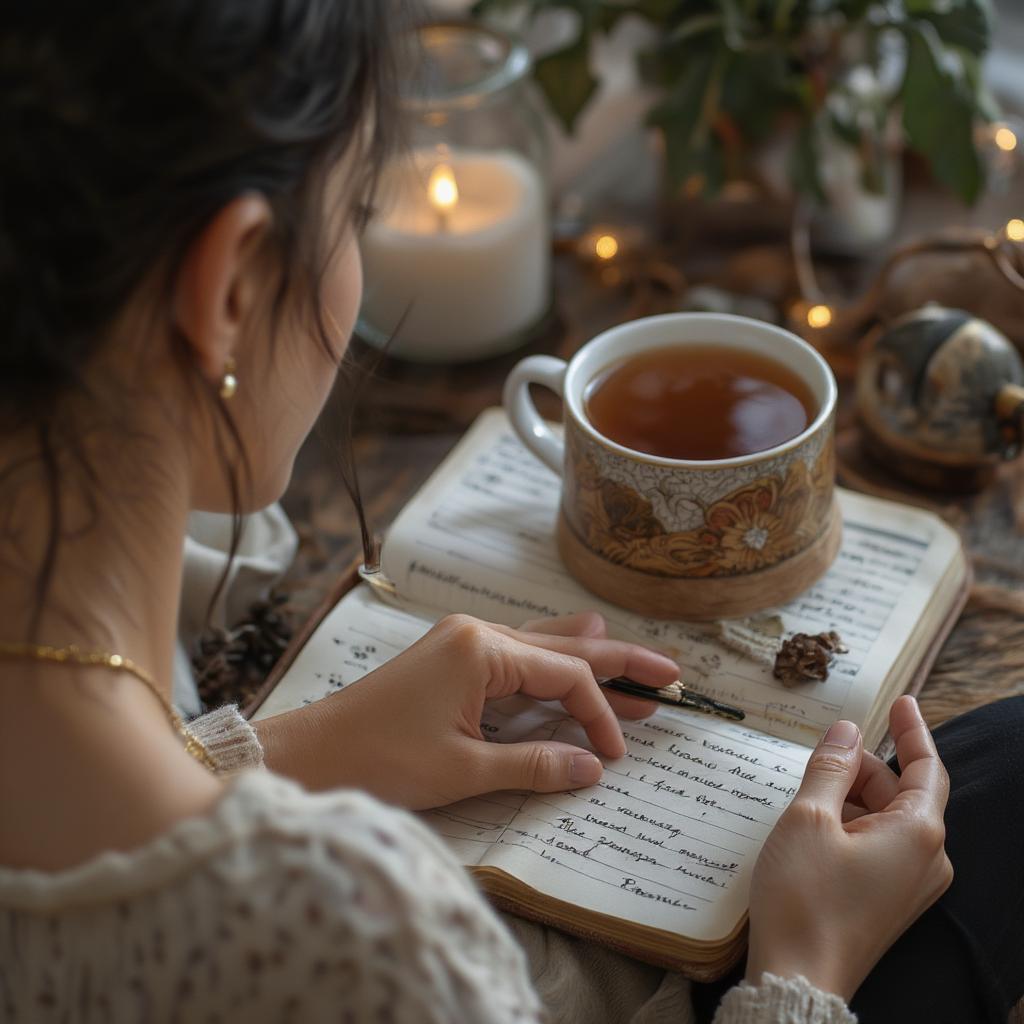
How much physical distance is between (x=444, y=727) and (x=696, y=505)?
0.63 ft

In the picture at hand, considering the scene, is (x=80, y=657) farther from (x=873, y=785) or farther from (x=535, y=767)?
(x=873, y=785)

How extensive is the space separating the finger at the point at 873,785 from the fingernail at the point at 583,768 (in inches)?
5.3

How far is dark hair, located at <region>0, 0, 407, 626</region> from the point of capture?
0.40 meters

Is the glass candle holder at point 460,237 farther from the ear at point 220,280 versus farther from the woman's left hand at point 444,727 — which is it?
the ear at point 220,280

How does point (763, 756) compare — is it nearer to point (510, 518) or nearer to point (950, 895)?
point (950, 895)

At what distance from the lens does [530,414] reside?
0.83 meters

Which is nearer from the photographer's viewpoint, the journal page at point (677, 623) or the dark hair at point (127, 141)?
the dark hair at point (127, 141)

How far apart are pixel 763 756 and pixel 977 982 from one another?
0.15 meters

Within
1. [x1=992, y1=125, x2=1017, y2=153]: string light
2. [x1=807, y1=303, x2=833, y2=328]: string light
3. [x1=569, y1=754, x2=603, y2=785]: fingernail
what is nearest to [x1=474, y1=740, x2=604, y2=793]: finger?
[x1=569, y1=754, x2=603, y2=785]: fingernail

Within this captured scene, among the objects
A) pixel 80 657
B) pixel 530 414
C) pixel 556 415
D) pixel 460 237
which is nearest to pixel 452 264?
pixel 460 237

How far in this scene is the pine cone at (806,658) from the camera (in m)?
0.71

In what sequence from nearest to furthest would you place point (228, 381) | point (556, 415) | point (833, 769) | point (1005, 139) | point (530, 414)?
point (228, 381) < point (833, 769) < point (530, 414) < point (556, 415) < point (1005, 139)

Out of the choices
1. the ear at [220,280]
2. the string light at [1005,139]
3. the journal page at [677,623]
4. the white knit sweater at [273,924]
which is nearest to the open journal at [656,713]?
the journal page at [677,623]

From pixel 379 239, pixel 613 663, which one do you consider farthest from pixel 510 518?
pixel 379 239
